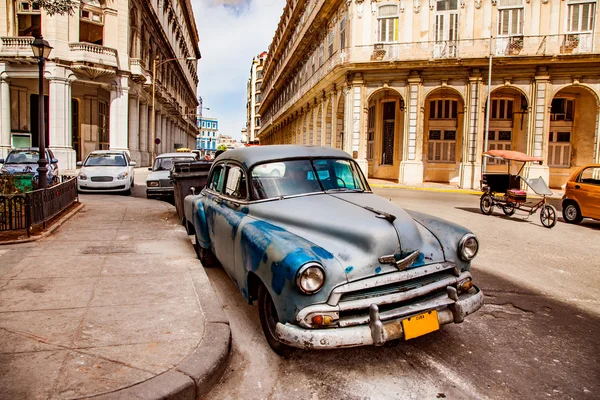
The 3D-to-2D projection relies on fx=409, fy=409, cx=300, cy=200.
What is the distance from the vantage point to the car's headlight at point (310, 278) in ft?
9.12

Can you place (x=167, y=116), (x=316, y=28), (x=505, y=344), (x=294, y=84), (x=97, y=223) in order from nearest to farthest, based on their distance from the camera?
1. (x=505, y=344)
2. (x=97, y=223)
3. (x=316, y=28)
4. (x=294, y=84)
5. (x=167, y=116)

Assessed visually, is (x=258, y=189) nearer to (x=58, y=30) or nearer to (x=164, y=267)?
(x=164, y=267)

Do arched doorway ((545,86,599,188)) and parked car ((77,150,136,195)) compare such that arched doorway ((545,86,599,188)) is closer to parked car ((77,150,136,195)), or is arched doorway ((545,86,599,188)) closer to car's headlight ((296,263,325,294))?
parked car ((77,150,136,195))

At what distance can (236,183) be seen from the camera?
175 inches

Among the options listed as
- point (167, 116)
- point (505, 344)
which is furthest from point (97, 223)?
point (167, 116)

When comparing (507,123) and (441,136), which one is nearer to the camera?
(507,123)

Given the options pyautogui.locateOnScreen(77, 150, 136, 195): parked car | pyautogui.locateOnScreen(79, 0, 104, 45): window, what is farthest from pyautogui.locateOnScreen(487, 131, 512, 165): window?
pyautogui.locateOnScreen(79, 0, 104, 45): window

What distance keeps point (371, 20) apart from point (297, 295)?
25.1 m

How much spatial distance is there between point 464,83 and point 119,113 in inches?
886

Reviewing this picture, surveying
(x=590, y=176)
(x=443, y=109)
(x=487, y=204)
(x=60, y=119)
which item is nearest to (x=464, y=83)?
(x=443, y=109)

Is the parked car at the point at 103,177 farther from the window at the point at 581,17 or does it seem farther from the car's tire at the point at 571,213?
the window at the point at 581,17

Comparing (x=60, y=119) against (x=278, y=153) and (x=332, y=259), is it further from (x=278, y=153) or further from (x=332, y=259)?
→ (x=332, y=259)

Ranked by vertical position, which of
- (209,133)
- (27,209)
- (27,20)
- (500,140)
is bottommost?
(27,209)

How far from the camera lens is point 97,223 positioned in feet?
27.9
